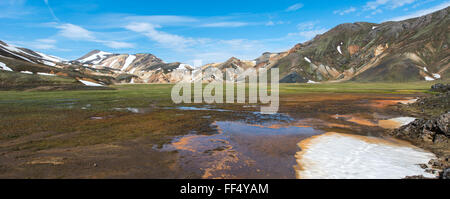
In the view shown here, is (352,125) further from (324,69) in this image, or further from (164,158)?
(324,69)

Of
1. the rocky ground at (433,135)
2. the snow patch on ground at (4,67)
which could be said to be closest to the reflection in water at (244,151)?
the rocky ground at (433,135)

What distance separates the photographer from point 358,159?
11.7 m

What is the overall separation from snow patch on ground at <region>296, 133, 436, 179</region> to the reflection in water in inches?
36.7

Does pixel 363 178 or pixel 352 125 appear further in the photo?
pixel 352 125

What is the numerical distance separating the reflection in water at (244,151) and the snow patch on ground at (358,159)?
3.06 feet

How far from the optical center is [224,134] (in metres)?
17.8

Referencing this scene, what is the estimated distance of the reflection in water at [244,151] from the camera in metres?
10.2

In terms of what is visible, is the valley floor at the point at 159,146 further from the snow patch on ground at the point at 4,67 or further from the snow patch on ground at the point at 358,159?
the snow patch on ground at the point at 4,67

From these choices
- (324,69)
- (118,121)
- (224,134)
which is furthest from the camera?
(324,69)

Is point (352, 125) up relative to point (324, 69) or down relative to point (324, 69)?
down

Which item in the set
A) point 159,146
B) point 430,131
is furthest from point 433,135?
point 159,146
